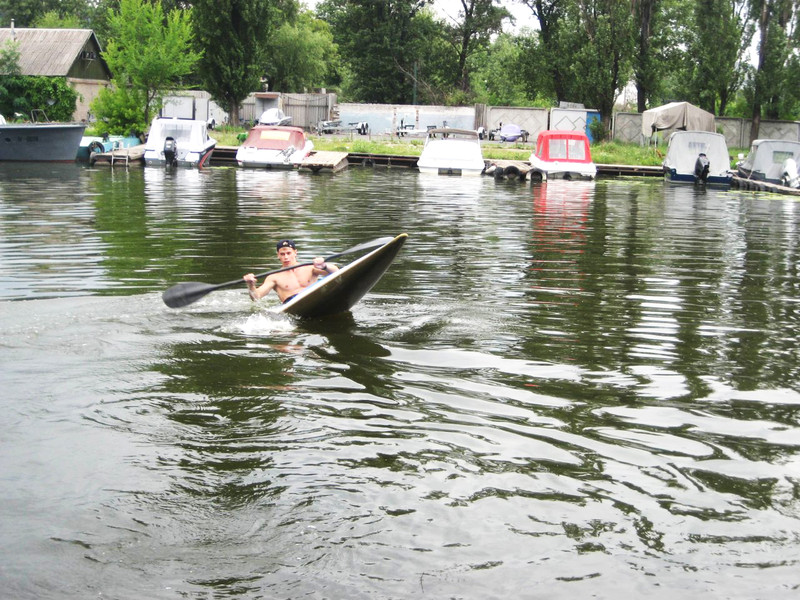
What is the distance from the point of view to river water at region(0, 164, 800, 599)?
4.56 m

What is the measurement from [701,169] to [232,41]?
77.0ft

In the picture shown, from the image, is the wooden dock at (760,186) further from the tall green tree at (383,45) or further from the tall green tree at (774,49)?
the tall green tree at (383,45)

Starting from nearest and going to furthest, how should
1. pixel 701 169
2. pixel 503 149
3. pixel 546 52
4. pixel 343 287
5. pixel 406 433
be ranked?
pixel 406 433 → pixel 343 287 → pixel 701 169 → pixel 503 149 → pixel 546 52

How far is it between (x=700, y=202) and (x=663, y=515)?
22.5 meters

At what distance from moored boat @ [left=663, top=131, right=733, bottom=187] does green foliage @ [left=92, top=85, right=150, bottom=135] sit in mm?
21501

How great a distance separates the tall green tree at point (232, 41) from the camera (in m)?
44.0

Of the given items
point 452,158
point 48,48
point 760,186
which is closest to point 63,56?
point 48,48

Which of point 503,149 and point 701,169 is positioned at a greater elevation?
point 503,149

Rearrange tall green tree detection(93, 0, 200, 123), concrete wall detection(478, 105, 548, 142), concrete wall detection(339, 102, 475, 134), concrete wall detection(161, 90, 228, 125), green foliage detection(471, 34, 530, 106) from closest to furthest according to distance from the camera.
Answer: tall green tree detection(93, 0, 200, 123)
concrete wall detection(478, 105, 548, 142)
concrete wall detection(339, 102, 475, 134)
concrete wall detection(161, 90, 228, 125)
green foliage detection(471, 34, 530, 106)

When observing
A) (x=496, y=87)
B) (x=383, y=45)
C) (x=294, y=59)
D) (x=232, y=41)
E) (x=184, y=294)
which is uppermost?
(x=383, y=45)

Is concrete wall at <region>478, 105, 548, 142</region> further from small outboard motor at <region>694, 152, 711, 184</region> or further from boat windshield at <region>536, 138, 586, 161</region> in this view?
small outboard motor at <region>694, 152, 711, 184</region>

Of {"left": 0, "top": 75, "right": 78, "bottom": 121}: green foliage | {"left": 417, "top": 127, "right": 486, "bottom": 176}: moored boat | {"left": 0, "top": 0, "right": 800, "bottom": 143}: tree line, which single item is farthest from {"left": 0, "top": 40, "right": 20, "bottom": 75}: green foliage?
{"left": 417, "top": 127, "right": 486, "bottom": 176}: moored boat

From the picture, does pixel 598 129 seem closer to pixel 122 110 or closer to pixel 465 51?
pixel 465 51

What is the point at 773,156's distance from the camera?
32.6 m
